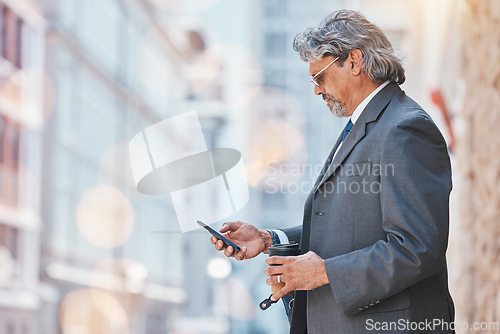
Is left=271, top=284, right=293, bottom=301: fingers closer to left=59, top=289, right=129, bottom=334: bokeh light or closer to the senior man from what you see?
the senior man

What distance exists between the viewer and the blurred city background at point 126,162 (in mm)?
4410

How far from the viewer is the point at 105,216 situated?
Answer: 25.8m

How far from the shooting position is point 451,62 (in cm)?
618

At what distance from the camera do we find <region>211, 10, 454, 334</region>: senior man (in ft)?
6.00

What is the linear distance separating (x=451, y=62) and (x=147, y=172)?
4.58 meters

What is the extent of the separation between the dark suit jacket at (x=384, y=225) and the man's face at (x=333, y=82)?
0.09 metres

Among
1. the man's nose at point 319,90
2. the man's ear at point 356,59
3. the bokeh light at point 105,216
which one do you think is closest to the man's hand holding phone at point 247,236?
the man's nose at point 319,90

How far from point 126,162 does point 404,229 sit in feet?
90.7

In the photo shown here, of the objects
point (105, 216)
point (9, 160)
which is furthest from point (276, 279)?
point (105, 216)

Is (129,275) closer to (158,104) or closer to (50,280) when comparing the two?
(50,280)

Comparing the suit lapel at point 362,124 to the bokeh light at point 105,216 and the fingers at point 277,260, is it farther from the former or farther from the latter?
the bokeh light at point 105,216

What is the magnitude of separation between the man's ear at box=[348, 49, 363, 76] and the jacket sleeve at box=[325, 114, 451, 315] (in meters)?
0.24

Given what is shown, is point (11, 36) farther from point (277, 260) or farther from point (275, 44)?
point (275, 44)

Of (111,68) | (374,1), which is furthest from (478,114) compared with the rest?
(111,68)
